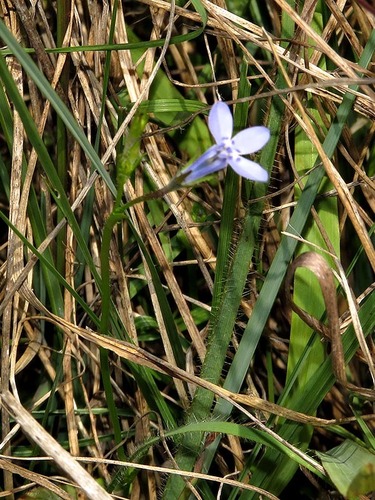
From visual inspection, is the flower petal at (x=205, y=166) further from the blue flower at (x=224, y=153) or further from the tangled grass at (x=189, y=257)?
the tangled grass at (x=189, y=257)

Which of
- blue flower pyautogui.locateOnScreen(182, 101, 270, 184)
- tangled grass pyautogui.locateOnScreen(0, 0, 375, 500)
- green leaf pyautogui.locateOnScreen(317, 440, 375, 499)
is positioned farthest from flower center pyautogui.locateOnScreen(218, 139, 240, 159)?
green leaf pyautogui.locateOnScreen(317, 440, 375, 499)

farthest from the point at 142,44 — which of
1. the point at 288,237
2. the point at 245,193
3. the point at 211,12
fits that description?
the point at 288,237

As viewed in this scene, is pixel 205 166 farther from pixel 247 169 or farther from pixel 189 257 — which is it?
pixel 189 257

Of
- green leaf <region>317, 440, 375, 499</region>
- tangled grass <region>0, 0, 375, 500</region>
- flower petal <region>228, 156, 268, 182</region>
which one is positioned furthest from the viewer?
tangled grass <region>0, 0, 375, 500</region>

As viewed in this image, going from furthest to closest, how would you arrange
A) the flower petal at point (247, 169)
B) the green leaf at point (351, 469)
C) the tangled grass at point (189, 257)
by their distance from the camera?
1. the tangled grass at point (189, 257)
2. the green leaf at point (351, 469)
3. the flower petal at point (247, 169)

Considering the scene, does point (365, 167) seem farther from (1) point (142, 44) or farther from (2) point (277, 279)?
(1) point (142, 44)

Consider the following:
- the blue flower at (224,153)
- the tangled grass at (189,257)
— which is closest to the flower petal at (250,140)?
the blue flower at (224,153)

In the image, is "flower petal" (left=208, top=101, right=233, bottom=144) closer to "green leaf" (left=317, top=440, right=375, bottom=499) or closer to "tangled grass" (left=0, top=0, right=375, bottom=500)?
"tangled grass" (left=0, top=0, right=375, bottom=500)

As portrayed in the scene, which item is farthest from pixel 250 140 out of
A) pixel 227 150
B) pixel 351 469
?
pixel 351 469
